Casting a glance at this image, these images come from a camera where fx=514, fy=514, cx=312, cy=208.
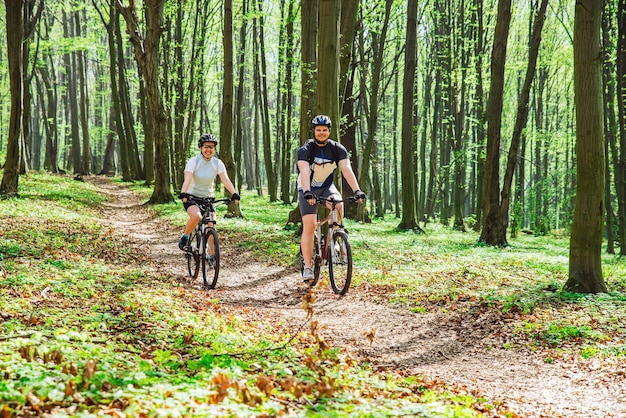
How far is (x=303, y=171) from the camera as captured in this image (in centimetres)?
747

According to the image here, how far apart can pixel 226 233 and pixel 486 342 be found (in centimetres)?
948

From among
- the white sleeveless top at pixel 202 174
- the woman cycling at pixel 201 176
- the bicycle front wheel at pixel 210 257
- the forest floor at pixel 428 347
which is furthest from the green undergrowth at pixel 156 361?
the white sleeveless top at pixel 202 174

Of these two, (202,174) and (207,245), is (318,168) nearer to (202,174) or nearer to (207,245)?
(202,174)

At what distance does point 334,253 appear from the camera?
25.5ft

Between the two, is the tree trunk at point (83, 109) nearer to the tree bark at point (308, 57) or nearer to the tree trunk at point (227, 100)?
the tree trunk at point (227, 100)

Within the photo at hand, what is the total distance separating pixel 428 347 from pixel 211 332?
2.57 metres

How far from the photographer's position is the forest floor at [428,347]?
4750 mm

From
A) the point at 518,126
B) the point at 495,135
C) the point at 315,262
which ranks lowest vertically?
the point at 315,262

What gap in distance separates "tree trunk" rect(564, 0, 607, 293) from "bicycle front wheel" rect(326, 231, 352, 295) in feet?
11.4

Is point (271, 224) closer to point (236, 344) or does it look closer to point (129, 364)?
point (236, 344)

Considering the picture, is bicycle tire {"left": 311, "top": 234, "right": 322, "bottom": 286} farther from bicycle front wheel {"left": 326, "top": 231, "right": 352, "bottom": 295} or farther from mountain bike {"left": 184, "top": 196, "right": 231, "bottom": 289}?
mountain bike {"left": 184, "top": 196, "right": 231, "bottom": 289}

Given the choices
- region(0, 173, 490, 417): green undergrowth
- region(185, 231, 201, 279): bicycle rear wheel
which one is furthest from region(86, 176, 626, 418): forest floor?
region(0, 173, 490, 417): green undergrowth

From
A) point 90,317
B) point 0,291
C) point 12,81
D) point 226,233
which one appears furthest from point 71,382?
point 12,81

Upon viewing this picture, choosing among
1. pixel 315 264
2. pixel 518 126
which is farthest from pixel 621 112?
pixel 315 264
